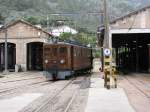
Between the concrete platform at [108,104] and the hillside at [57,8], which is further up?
the hillside at [57,8]

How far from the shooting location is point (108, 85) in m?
26.4

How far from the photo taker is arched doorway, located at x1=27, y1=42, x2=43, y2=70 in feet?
191

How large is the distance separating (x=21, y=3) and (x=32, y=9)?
312cm

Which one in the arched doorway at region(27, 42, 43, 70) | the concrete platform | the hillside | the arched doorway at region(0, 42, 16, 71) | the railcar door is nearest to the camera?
the concrete platform

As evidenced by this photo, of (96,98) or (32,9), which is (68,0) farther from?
(96,98)

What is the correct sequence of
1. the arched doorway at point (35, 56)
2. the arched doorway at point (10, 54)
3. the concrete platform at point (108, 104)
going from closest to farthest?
the concrete platform at point (108, 104) → the arched doorway at point (35, 56) → the arched doorway at point (10, 54)

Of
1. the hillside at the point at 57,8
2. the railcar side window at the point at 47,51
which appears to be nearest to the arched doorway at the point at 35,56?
the hillside at the point at 57,8

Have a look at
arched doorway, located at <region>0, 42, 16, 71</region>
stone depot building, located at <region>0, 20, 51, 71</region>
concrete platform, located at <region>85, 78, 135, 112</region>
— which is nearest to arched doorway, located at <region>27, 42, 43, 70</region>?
stone depot building, located at <region>0, 20, 51, 71</region>

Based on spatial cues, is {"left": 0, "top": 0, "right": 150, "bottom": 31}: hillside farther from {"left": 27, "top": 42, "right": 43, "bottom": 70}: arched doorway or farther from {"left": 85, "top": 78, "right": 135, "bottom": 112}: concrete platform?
{"left": 85, "top": 78, "right": 135, "bottom": 112}: concrete platform

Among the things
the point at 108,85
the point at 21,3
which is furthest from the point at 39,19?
the point at 108,85

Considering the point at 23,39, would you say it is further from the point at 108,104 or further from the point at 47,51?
the point at 108,104

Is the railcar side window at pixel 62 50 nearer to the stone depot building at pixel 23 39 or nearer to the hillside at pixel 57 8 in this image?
the stone depot building at pixel 23 39

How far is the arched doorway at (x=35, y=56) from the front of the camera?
58153 mm

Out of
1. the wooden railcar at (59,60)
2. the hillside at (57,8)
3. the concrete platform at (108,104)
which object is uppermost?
the hillside at (57,8)
